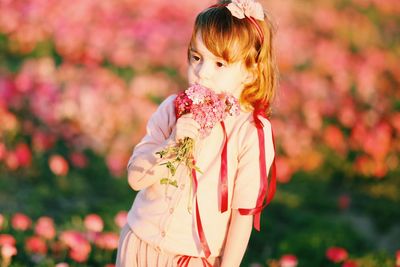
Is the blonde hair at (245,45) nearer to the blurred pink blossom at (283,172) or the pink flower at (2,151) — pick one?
the pink flower at (2,151)

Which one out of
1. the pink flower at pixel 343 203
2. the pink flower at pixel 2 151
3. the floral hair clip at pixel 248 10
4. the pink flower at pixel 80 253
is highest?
the floral hair clip at pixel 248 10

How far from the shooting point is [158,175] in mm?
2539

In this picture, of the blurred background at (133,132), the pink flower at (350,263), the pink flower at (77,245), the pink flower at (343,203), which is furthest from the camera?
the pink flower at (343,203)

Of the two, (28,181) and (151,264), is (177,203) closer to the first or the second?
(151,264)

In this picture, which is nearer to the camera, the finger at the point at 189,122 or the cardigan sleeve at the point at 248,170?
the finger at the point at 189,122

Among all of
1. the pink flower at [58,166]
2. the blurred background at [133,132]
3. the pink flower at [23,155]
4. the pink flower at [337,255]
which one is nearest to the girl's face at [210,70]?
the blurred background at [133,132]

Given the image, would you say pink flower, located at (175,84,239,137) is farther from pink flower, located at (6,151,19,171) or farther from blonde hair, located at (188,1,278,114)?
pink flower, located at (6,151,19,171)

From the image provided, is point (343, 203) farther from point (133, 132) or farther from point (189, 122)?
point (189, 122)

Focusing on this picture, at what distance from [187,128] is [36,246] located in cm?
179

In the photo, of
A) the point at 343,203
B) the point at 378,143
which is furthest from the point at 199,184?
the point at 378,143

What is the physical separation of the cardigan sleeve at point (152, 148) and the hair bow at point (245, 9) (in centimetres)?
40

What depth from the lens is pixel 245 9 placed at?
99.9 inches

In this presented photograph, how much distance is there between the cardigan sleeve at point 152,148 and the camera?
252 centimetres

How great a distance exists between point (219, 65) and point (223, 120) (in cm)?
21
